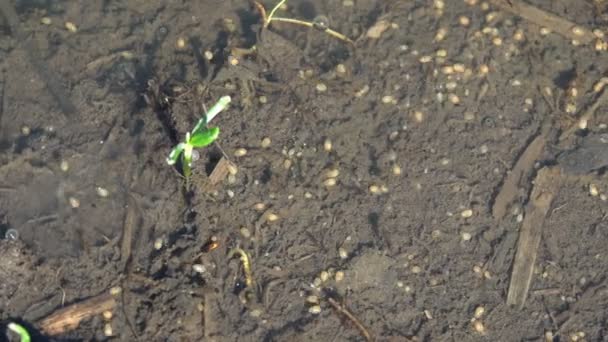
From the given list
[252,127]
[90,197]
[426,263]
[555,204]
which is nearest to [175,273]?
[90,197]

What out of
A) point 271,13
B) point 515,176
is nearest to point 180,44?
point 271,13

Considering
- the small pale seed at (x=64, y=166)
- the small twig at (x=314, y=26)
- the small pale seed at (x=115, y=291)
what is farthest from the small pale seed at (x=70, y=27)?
the small pale seed at (x=115, y=291)

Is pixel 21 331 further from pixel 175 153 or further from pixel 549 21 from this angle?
pixel 549 21

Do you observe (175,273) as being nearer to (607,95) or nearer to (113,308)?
(113,308)

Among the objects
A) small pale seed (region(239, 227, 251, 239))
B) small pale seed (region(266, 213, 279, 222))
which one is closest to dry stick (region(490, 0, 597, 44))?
small pale seed (region(266, 213, 279, 222))

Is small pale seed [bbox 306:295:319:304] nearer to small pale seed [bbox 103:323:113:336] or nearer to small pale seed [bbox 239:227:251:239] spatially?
small pale seed [bbox 239:227:251:239]
